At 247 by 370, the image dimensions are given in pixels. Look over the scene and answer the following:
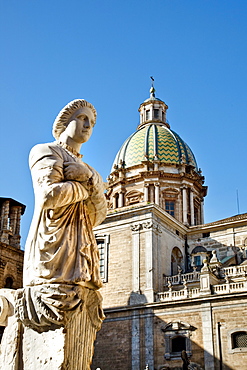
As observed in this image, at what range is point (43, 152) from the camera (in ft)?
12.0

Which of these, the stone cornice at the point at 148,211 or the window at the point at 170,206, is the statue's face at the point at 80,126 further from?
the window at the point at 170,206

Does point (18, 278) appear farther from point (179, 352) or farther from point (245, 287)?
point (245, 287)

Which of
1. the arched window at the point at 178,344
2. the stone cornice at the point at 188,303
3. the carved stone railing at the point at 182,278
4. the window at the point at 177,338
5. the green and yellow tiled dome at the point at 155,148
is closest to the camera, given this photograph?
the stone cornice at the point at 188,303

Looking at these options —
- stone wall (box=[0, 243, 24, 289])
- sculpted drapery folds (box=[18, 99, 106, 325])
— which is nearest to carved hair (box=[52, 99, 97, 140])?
sculpted drapery folds (box=[18, 99, 106, 325])

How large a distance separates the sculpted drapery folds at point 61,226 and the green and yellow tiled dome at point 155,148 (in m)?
37.6

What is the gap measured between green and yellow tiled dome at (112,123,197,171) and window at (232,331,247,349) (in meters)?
18.8

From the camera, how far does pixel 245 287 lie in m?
25.9

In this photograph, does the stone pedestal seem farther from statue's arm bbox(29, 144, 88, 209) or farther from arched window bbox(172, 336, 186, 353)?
arched window bbox(172, 336, 186, 353)

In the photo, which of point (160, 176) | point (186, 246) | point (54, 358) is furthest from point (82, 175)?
point (160, 176)

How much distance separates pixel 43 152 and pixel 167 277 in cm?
2762

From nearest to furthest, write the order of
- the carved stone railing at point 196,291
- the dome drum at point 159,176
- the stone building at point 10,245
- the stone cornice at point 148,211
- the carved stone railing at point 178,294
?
1. the carved stone railing at point 196,291
2. the carved stone railing at point 178,294
3. the stone cornice at point 148,211
4. the stone building at point 10,245
5. the dome drum at point 159,176

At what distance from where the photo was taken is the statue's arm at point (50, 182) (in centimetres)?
347

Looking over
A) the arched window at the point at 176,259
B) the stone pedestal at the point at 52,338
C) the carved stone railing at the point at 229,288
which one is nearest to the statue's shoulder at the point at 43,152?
the stone pedestal at the point at 52,338

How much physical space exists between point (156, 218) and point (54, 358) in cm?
2910
